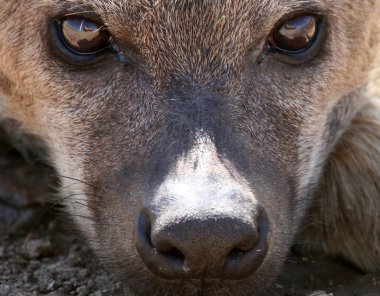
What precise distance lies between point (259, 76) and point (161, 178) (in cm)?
66

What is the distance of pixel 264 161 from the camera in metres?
2.95

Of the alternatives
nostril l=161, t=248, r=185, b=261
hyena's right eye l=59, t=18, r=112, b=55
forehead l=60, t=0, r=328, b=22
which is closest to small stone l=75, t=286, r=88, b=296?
nostril l=161, t=248, r=185, b=261

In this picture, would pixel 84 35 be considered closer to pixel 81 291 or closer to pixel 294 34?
pixel 294 34

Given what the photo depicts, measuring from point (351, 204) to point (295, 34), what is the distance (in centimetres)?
82

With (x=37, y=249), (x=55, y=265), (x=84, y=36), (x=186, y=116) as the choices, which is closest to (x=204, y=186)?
(x=186, y=116)

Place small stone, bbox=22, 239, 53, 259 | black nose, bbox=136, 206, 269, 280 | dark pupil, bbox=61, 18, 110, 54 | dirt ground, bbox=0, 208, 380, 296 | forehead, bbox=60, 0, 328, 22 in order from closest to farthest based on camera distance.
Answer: black nose, bbox=136, 206, 269, 280 → forehead, bbox=60, 0, 328, 22 → dark pupil, bbox=61, 18, 110, 54 → dirt ground, bbox=0, 208, 380, 296 → small stone, bbox=22, 239, 53, 259

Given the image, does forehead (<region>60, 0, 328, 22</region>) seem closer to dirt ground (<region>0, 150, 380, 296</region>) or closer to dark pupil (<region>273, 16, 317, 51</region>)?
dark pupil (<region>273, 16, 317, 51</region>)

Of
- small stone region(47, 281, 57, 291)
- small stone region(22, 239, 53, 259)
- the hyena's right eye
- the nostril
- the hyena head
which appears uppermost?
the hyena's right eye

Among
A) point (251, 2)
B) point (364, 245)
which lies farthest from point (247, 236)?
point (364, 245)

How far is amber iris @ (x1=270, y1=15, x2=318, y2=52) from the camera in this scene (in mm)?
3271

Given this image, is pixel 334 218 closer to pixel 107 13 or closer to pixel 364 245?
pixel 364 245

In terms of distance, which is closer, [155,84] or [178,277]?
[178,277]

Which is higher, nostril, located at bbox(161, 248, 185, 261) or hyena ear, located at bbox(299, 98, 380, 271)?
hyena ear, located at bbox(299, 98, 380, 271)

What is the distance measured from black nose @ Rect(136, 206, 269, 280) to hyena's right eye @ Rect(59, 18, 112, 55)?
0.78m
